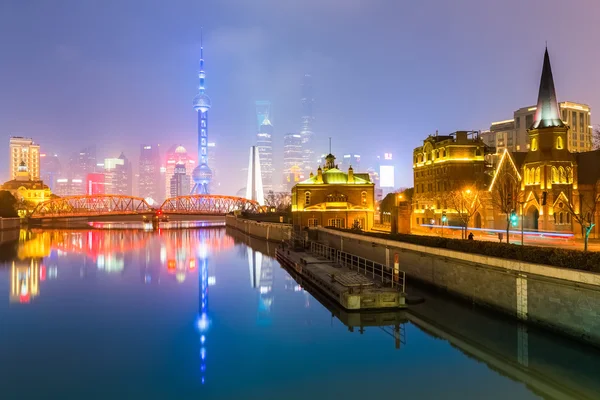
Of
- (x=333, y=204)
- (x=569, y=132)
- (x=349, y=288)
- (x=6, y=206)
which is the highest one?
(x=569, y=132)

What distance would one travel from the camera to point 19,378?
761 inches

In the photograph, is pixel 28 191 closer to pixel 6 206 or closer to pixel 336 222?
pixel 6 206

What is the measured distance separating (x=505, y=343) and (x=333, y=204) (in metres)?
57.5

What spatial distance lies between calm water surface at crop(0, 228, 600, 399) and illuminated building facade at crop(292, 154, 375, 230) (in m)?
41.0

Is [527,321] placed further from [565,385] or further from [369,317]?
[369,317]

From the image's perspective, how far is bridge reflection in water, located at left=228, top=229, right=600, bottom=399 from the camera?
18.4 meters

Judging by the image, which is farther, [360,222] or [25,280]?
[360,222]

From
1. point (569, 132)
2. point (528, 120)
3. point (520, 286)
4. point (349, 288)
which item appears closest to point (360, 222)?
point (349, 288)

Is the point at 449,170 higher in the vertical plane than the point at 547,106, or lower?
lower

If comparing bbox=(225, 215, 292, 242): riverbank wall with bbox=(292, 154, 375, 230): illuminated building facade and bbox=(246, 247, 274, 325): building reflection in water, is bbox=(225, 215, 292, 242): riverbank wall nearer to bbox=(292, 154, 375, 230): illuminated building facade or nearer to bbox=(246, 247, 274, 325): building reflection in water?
bbox=(292, 154, 375, 230): illuminated building facade

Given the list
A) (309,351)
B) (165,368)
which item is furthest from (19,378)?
(309,351)

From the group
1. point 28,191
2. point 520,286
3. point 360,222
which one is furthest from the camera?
point 28,191

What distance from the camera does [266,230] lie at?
3425 inches

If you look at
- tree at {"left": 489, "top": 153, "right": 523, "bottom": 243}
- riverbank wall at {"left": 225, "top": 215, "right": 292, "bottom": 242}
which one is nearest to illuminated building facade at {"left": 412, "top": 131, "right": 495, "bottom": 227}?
tree at {"left": 489, "top": 153, "right": 523, "bottom": 243}
